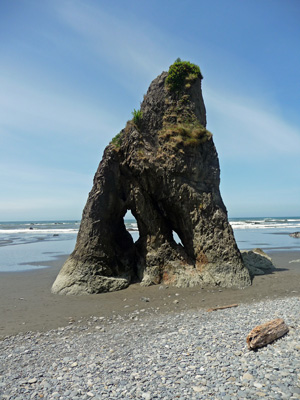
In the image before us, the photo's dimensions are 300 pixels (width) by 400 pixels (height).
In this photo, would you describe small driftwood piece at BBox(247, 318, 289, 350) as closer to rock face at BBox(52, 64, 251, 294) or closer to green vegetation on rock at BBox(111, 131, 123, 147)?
rock face at BBox(52, 64, 251, 294)

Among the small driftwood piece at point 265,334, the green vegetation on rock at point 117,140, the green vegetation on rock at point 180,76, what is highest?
the green vegetation on rock at point 180,76

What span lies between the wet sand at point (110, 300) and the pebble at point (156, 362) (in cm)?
129

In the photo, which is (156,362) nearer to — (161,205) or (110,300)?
(110,300)

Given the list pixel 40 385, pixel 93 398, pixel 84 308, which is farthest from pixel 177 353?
pixel 84 308

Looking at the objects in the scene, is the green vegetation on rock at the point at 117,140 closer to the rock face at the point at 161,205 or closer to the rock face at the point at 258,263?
the rock face at the point at 161,205

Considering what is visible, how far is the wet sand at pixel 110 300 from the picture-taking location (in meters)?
10.8

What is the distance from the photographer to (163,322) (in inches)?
390

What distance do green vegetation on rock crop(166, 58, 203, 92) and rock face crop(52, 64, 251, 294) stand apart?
0.11 metres

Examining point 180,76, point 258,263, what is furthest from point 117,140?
point 258,263

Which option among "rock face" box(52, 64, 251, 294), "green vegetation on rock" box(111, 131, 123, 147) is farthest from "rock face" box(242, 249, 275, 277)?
"green vegetation on rock" box(111, 131, 123, 147)

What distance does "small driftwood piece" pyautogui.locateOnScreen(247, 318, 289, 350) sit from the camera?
6.98m

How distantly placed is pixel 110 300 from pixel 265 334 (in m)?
7.52

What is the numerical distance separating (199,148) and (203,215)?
134 inches

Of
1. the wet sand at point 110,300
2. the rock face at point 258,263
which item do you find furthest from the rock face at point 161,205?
the rock face at point 258,263
